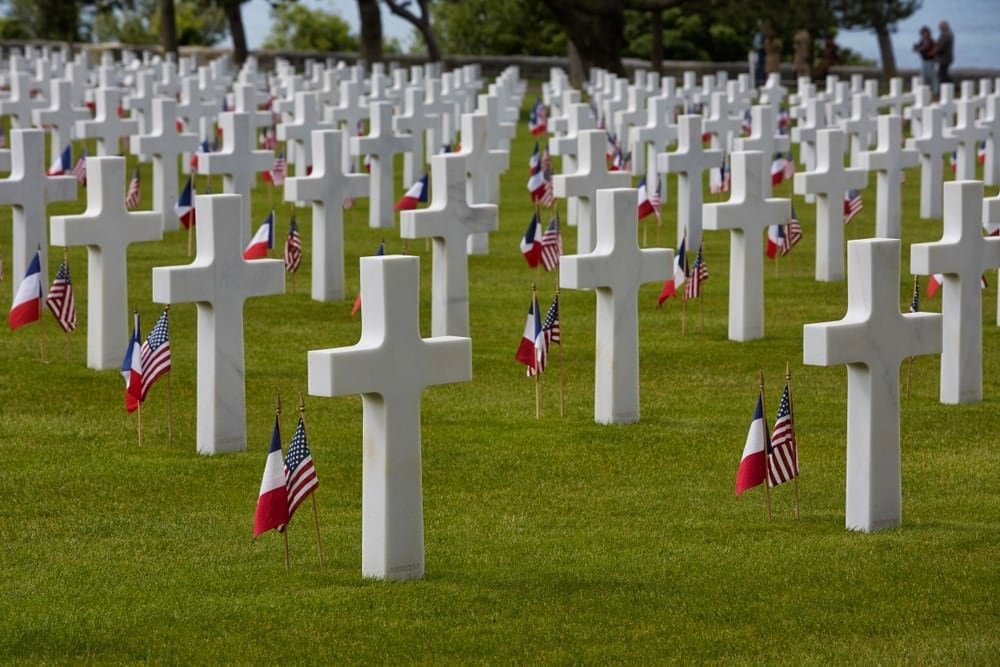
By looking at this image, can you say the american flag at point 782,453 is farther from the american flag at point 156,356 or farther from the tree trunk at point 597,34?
the tree trunk at point 597,34

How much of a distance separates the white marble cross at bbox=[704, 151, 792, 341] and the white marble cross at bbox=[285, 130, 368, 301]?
10.1 feet

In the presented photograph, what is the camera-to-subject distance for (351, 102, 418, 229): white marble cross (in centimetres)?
1916

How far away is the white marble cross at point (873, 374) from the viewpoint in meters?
8.34

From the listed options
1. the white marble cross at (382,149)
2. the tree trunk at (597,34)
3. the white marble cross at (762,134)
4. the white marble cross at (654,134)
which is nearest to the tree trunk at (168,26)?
the tree trunk at (597,34)

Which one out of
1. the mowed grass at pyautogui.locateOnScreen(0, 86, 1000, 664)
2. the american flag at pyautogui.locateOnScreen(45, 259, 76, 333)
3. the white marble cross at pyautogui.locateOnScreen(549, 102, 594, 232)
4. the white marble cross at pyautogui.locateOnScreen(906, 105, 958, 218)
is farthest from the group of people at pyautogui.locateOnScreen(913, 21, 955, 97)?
the american flag at pyautogui.locateOnScreen(45, 259, 76, 333)

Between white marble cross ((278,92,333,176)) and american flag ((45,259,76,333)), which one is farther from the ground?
white marble cross ((278,92,333,176))

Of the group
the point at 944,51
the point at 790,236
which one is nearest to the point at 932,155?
the point at 790,236

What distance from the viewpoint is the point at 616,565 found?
8.05 metres

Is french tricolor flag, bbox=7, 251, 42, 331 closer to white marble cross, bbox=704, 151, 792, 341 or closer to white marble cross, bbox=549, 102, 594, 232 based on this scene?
white marble cross, bbox=704, 151, 792, 341

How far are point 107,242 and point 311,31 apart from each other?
5467 cm

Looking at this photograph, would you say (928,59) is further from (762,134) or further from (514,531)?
(514,531)

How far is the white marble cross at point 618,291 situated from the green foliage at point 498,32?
45.5 meters

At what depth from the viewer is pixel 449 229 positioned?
1309cm

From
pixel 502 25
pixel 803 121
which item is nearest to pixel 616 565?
pixel 803 121
